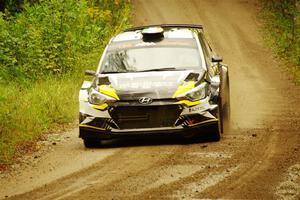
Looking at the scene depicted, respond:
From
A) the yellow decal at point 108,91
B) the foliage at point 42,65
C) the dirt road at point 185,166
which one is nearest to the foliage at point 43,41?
the foliage at point 42,65

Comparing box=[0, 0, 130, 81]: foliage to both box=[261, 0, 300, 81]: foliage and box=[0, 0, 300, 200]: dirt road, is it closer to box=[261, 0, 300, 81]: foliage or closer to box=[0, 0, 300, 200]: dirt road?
box=[0, 0, 300, 200]: dirt road

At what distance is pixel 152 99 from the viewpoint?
41.2 feet

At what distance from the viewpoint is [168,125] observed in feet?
41.5

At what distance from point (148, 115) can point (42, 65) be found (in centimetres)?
759

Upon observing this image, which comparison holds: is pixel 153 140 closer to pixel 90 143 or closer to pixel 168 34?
pixel 90 143

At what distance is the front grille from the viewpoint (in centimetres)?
1257

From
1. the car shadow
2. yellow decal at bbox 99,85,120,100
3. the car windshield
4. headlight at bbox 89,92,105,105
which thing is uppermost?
the car windshield

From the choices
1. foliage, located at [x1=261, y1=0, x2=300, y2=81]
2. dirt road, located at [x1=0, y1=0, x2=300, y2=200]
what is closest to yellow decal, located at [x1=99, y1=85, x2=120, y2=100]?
dirt road, located at [x1=0, y1=0, x2=300, y2=200]

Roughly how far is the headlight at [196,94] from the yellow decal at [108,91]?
94cm

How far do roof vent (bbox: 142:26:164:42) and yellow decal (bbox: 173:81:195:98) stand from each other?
1745mm

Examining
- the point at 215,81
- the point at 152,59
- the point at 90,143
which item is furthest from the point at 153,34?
the point at 90,143

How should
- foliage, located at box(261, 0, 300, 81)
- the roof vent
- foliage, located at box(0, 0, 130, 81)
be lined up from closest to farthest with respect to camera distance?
the roof vent
foliage, located at box(0, 0, 130, 81)
foliage, located at box(261, 0, 300, 81)

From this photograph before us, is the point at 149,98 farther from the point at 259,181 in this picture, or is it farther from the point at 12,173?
the point at 259,181

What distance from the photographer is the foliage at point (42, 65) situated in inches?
587
